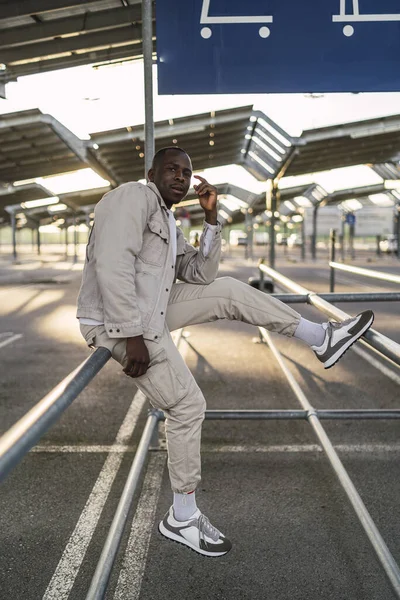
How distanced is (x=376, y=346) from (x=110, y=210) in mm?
1207

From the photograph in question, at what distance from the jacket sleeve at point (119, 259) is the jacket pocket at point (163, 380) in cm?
21

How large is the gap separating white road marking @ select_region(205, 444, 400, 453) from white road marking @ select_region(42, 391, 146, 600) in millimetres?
691

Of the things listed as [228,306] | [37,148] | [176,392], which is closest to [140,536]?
[176,392]

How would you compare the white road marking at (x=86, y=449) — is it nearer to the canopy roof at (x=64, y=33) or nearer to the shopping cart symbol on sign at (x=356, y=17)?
the shopping cart symbol on sign at (x=356, y=17)

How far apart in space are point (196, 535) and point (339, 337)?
1143mm

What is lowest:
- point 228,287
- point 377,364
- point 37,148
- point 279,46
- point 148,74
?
point 377,364

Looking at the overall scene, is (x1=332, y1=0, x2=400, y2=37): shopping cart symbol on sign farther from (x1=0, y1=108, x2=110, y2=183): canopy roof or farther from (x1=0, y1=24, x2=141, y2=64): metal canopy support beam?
(x1=0, y1=108, x2=110, y2=183): canopy roof

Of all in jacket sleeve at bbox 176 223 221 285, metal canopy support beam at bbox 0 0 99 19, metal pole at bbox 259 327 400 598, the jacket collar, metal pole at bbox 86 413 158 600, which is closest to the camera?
metal pole at bbox 86 413 158 600

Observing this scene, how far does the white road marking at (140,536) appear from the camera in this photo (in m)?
3.01

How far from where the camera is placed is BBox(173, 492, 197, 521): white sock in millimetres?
3098

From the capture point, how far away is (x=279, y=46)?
5.18 meters

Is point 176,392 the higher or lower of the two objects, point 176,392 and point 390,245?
the lower

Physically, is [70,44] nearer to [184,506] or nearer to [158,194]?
[158,194]

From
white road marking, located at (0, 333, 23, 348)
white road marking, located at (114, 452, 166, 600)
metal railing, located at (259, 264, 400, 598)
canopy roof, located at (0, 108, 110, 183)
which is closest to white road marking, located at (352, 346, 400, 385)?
metal railing, located at (259, 264, 400, 598)
